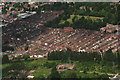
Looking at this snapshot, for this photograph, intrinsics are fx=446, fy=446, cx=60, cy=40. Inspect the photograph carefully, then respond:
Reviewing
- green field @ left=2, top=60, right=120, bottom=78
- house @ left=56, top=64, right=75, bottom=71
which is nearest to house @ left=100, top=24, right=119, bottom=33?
green field @ left=2, top=60, right=120, bottom=78

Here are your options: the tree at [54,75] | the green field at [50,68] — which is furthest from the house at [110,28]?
the tree at [54,75]

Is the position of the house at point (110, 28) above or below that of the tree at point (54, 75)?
above

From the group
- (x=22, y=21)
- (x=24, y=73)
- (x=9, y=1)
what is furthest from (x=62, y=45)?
(x=9, y=1)

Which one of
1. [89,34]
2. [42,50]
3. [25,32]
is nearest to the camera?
[42,50]

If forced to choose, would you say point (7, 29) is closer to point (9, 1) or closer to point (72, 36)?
point (72, 36)

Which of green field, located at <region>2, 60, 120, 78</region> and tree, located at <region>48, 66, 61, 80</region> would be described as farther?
green field, located at <region>2, 60, 120, 78</region>

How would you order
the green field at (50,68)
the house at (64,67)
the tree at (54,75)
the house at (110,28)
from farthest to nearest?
the house at (110,28)
the house at (64,67)
the green field at (50,68)
the tree at (54,75)

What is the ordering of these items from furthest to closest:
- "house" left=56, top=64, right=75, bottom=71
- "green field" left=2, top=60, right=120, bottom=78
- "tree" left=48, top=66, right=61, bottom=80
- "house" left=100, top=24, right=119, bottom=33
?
"house" left=100, top=24, right=119, bottom=33 → "house" left=56, top=64, right=75, bottom=71 → "green field" left=2, top=60, right=120, bottom=78 → "tree" left=48, top=66, right=61, bottom=80

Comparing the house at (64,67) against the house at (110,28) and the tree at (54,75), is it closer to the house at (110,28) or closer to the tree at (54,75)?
the tree at (54,75)

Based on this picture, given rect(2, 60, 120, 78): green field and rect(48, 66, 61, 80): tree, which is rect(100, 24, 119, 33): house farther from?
rect(48, 66, 61, 80): tree
